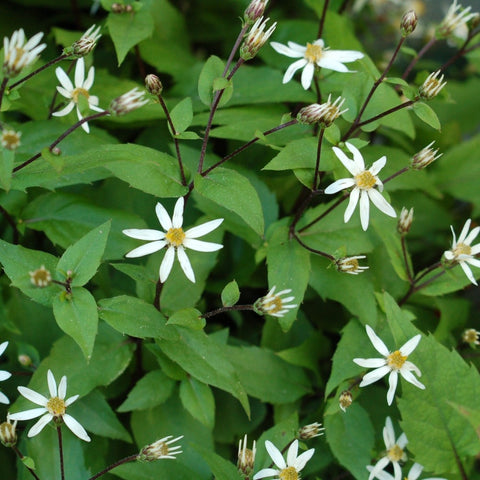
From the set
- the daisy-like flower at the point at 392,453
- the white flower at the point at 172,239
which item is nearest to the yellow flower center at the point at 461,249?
the daisy-like flower at the point at 392,453

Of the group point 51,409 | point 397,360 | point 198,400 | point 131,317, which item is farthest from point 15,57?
point 397,360

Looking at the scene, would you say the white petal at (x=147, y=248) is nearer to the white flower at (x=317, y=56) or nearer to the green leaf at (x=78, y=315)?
the green leaf at (x=78, y=315)

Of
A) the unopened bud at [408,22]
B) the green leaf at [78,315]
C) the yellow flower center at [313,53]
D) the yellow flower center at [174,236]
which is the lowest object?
the green leaf at [78,315]

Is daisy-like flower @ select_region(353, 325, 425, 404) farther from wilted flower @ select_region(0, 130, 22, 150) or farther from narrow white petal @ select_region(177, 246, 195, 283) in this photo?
wilted flower @ select_region(0, 130, 22, 150)

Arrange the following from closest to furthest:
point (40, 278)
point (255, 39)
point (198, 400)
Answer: point (40, 278) < point (255, 39) < point (198, 400)

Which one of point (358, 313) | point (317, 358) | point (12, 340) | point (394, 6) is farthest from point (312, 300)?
point (394, 6)

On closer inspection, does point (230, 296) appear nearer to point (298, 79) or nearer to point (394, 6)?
point (298, 79)

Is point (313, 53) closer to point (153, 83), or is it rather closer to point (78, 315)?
point (153, 83)

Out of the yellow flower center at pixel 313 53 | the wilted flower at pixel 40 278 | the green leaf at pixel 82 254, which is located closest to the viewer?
the wilted flower at pixel 40 278
